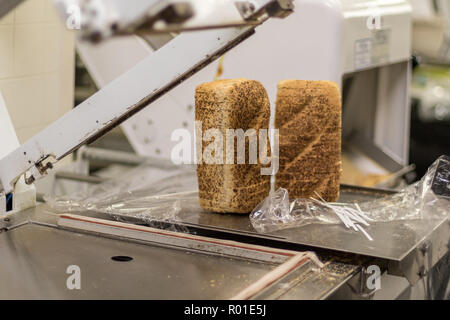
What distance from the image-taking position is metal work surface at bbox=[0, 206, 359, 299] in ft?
3.37

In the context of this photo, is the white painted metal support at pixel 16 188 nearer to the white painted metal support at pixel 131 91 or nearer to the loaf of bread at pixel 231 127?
the white painted metal support at pixel 131 91

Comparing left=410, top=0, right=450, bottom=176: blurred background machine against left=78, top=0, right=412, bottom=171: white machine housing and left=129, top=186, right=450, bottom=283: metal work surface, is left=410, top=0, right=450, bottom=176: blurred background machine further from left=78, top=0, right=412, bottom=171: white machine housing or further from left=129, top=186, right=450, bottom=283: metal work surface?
left=129, top=186, right=450, bottom=283: metal work surface

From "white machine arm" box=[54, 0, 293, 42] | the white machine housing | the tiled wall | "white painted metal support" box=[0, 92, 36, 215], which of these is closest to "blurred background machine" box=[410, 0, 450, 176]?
the white machine housing

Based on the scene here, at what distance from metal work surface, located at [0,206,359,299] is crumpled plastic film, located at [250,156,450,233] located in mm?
170

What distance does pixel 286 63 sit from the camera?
5.97 ft

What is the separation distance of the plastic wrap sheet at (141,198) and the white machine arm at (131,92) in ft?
0.68

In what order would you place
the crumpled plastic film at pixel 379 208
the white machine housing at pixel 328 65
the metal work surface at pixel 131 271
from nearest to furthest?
1. the metal work surface at pixel 131 271
2. the crumpled plastic film at pixel 379 208
3. the white machine housing at pixel 328 65

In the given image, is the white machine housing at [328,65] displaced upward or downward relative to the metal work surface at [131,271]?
upward

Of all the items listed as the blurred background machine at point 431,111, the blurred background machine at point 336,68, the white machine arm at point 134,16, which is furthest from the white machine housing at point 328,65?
the blurred background machine at point 431,111

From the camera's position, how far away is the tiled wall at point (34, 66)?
5.99 feet

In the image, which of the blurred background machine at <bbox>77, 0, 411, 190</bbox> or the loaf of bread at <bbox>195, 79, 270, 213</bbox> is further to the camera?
the blurred background machine at <bbox>77, 0, 411, 190</bbox>

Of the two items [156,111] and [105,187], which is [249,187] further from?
[156,111]

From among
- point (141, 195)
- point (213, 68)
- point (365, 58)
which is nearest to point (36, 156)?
point (141, 195)

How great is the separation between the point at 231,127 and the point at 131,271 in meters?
0.37
